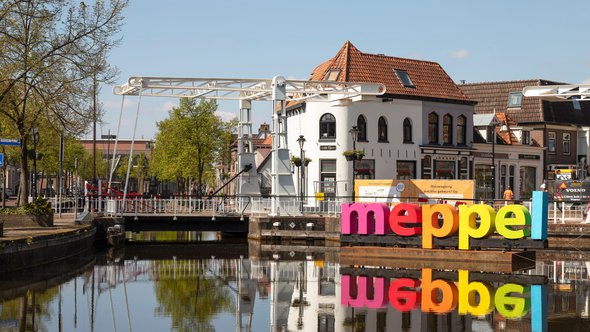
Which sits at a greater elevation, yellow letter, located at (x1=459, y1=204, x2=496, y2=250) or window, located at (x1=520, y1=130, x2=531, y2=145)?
window, located at (x1=520, y1=130, x2=531, y2=145)

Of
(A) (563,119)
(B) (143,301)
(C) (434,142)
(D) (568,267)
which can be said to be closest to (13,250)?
(B) (143,301)

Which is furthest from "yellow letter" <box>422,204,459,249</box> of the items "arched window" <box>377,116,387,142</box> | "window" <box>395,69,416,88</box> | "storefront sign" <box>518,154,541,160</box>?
"storefront sign" <box>518,154,541,160</box>

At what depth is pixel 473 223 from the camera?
2859 cm

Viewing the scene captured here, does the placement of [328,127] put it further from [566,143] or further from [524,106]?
[566,143]

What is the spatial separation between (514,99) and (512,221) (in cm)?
3651

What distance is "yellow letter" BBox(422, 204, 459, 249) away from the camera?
2869cm

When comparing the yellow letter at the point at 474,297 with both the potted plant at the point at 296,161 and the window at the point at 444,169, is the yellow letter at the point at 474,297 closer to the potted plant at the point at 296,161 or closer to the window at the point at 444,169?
the potted plant at the point at 296,161

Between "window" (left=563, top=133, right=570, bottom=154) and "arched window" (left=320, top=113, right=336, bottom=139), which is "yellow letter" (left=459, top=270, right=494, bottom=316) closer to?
"arched window" (left=320, top=113, right=336, bottom=139)

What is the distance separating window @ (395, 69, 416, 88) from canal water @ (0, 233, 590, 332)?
21721 mm

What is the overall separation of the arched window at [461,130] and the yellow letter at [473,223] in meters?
24.4

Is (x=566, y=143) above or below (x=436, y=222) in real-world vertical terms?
above

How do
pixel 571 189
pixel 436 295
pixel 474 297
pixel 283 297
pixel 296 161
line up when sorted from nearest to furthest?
pixel 474 297
pixel 436 295
pixel 283 297
pixel 571 189
pixel 296 161

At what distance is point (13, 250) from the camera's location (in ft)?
80.1

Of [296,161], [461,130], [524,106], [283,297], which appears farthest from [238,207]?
[524,106]
